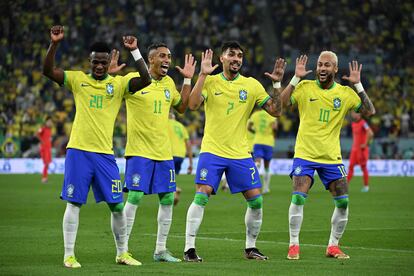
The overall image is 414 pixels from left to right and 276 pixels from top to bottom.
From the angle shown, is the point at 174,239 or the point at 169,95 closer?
the point at 169,95

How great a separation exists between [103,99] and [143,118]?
100 centimetres

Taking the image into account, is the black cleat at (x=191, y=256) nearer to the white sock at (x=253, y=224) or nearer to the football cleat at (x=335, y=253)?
the white sock at (x=253, y=224)

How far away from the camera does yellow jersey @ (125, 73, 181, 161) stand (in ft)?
40.7

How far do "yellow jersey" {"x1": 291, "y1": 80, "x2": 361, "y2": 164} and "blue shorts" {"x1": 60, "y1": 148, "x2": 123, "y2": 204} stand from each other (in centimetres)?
288

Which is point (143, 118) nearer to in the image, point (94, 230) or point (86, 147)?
point (86, 147)

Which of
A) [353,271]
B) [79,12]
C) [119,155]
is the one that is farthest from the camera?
[79,12]

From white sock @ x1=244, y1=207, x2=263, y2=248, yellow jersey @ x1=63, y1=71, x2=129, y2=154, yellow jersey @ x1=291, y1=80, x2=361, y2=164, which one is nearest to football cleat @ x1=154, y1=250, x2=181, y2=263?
white sock @ x1=244, y1=207, x2=263, y2=248

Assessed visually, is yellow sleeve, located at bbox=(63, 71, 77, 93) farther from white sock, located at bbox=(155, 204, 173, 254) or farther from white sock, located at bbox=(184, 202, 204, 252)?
white sock, located at bbox=(184, 202, 204, 252)

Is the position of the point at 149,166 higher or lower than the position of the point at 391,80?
lower

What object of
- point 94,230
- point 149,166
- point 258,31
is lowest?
point 94,230

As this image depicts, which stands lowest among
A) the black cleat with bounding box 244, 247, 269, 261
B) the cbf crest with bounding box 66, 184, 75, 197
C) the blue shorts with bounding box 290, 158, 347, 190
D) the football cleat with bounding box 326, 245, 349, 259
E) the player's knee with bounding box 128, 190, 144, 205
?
the black cleat with bounding box 244, 247, 269, 261

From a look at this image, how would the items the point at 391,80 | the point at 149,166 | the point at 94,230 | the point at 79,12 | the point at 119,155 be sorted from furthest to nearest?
the point at 79,12
the point at 391,80
the point at 119,155
the point at 94,230
the point at 149,166

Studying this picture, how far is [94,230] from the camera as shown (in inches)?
658

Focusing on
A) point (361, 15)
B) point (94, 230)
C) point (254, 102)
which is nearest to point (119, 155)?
point (361, 15)
